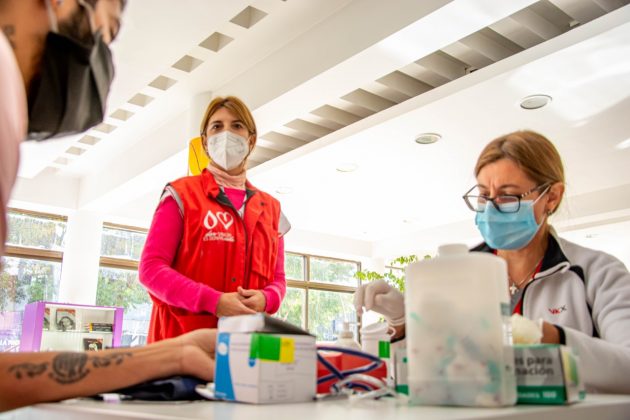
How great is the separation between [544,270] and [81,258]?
599 cm

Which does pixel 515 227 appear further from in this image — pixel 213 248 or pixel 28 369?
pixel 28 369

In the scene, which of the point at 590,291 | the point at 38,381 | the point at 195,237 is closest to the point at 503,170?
the point at 590,291

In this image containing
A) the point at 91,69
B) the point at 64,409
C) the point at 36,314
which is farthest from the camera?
the point at 36,314

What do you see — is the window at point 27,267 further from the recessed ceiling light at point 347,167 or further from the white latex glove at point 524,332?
the white latex glove at point 524,332

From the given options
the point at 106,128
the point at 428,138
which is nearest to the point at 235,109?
the point at 428,138

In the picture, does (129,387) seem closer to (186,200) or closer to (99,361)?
(99,361)

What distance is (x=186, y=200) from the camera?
5.11 feet

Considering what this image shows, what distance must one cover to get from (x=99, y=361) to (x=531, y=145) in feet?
3.61

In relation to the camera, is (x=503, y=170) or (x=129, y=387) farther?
(x=503, y=170)

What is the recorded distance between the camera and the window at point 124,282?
273 inches

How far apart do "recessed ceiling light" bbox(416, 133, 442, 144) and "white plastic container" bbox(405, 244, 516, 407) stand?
14.4 feet

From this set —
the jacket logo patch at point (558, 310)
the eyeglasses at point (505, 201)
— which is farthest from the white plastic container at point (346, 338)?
the eyeglasses at point (505, 201)

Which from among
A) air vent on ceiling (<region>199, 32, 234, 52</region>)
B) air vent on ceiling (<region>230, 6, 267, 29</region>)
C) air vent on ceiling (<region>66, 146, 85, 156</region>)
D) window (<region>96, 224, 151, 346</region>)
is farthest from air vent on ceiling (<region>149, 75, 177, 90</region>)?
window (<region>96, 224, 151, 346</region>)

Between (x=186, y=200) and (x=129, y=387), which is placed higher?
(x=186, y=200)
